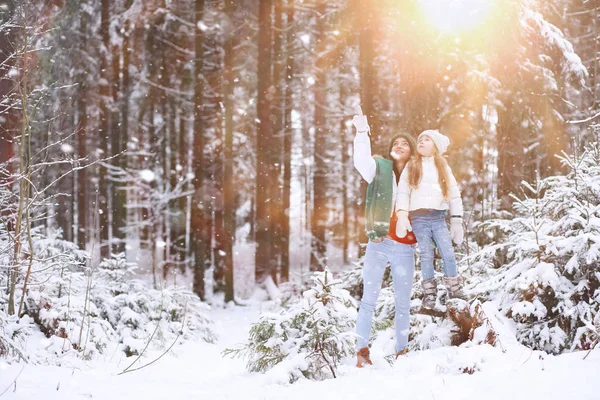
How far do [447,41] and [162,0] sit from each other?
9.87m

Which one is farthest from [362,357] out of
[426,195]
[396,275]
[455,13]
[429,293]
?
[455,13]

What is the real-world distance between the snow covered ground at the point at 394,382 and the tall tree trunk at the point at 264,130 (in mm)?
10491

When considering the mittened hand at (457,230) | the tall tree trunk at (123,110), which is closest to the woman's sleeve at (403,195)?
the mittened hand at (457,230)

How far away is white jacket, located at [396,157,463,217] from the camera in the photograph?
5195 mm

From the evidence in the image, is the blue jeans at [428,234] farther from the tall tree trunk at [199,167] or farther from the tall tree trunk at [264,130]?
the tall tree trunk at [199,167]

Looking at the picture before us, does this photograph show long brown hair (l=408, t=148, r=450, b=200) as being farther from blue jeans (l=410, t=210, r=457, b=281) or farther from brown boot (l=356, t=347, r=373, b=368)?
brown boot (l=356, t=347, r=373, b=368)

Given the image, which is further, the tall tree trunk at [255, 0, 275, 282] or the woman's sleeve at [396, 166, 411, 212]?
the tall tree trunk at [255, 0, 275, 282]

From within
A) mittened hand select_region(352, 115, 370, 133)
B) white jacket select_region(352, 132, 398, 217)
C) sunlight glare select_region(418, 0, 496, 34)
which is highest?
sunlight glare select_region(418, 0, 496, 34)

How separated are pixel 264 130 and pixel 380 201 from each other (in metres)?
10.8

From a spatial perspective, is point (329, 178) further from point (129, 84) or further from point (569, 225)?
point (569, 225)

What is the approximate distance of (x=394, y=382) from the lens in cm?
388

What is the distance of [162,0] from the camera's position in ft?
51.3

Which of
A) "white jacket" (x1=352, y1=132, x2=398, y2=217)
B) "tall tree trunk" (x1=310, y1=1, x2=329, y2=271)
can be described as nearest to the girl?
"white jacket" (x1=352, y1=132, x2=398, y2=217)

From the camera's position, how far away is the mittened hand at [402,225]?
5.03m
